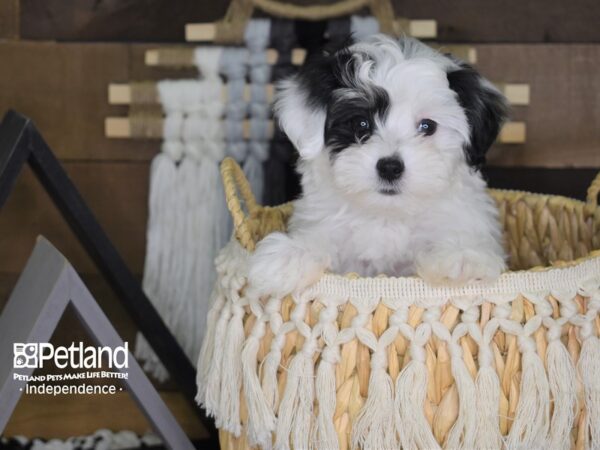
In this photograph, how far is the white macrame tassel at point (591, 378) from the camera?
1.46 m

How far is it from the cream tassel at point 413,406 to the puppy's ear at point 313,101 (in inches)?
22.4

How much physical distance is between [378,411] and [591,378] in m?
0.39

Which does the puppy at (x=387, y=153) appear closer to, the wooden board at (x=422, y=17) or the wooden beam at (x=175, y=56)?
the wooden beam at (x=175, y=56)

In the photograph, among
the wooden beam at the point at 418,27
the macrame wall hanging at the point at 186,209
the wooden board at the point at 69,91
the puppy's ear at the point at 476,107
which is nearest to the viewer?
the puppy's ear at the point at 476,107

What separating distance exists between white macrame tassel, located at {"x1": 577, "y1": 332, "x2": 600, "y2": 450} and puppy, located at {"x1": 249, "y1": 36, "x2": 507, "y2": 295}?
24cm

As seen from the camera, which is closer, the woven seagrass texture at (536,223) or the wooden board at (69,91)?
the woven seagrass texture at (536,223)

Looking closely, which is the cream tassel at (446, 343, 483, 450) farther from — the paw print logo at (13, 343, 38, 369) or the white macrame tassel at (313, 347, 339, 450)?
the paw print logo at (13, 343, 38, 369)

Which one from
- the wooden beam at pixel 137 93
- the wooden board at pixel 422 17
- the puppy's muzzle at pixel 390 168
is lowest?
the puppy's muzzle at pixel 390 168

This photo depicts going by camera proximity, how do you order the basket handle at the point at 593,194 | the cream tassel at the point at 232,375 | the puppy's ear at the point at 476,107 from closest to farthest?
the cream tassel at the point at 232,375, the puppy's ear at the point at 476,107, the basket handle at the point at 593,194

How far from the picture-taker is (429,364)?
1436mm

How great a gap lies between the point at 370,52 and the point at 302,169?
0.33 metres

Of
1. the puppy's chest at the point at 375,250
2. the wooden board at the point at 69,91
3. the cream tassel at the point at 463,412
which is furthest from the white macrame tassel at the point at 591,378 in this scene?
the wooden board at the point at 69,91

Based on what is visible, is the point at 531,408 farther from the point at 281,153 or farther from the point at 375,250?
the point at 281,153

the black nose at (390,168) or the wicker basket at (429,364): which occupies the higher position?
the black nose at (390,168)
